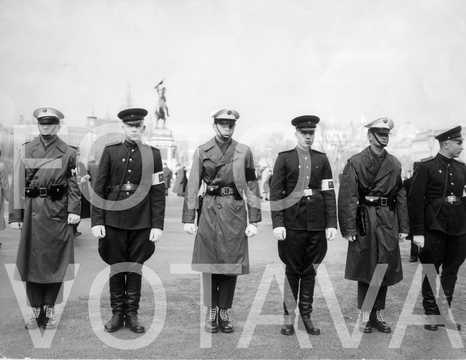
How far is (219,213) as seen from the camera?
5.18 metres

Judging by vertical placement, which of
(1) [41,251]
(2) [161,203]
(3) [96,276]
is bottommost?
(3) [96,276]

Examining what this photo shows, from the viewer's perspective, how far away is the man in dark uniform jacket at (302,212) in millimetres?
5195

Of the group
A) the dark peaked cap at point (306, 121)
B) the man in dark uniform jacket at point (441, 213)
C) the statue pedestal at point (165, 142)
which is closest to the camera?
the dark peaked cap at point (306, 121)

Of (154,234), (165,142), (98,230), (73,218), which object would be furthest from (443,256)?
(165,142)

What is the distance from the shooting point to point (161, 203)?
17.3ft

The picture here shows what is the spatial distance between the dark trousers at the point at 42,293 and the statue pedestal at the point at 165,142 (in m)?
30.2

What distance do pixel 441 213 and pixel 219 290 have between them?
2.46 metres

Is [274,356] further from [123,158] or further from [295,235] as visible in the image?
[123,158]

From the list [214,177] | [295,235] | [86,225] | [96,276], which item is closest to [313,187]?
[295,235]

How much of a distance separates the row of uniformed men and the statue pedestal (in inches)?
1189

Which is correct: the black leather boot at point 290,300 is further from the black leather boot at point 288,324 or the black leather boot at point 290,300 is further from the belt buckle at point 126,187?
the belt buckle at point 126,187

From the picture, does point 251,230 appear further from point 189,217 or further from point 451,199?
point 451,199

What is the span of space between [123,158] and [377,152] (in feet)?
8.50

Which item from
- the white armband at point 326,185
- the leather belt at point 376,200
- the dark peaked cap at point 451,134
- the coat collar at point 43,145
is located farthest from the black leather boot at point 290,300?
the coat collar at point 43,145
